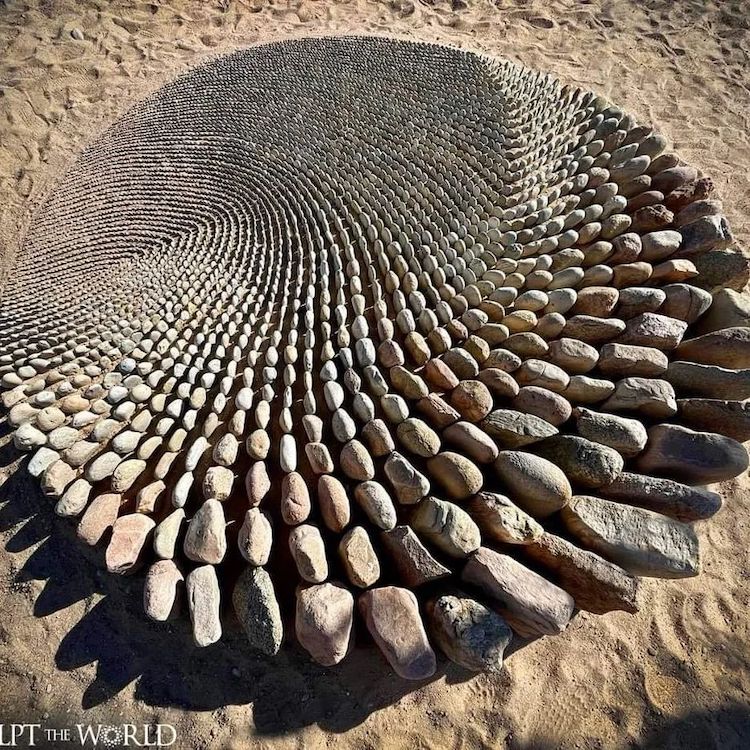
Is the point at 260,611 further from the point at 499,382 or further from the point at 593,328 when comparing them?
the point at 593,328

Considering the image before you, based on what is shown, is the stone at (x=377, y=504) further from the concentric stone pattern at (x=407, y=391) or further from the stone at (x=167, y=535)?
the stone at (x=167, y=535)

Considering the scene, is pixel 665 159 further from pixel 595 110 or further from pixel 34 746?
pixel 34 746

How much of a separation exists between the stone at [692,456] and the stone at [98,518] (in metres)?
2.37

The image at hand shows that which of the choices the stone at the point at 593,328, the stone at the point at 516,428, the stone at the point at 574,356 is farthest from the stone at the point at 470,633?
the stone at the point at 593,328

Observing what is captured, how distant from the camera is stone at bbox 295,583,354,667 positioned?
1.94 m

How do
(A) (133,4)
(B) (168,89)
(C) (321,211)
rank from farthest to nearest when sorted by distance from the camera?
(A) (133,4) → (B) (168,89) → (C) (321,211)

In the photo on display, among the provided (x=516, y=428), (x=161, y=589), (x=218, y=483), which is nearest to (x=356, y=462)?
(x=218, y=483)

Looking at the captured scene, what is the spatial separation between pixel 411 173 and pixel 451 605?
2.72 m

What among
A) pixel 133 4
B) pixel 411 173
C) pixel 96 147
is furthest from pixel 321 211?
pixel 133 4

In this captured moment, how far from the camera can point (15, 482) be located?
106 inches

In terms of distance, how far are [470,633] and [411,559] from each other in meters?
0.33

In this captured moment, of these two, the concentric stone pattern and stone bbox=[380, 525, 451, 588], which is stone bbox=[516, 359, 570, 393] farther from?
stone bbox=[380, 525, 451, 588]

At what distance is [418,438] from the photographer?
87.4 inches

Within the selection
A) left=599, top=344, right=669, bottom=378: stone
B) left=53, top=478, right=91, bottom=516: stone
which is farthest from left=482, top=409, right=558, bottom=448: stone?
left=53, top=478, right=91, bottom=516: stone
